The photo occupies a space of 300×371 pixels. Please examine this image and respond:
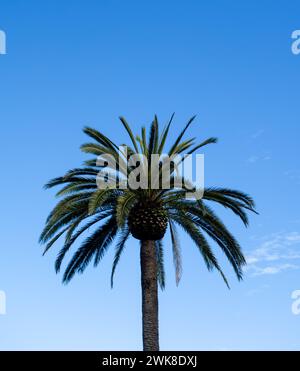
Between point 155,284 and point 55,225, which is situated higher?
point 55,225

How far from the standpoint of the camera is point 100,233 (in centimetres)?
2428

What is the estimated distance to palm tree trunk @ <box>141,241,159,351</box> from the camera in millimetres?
22328

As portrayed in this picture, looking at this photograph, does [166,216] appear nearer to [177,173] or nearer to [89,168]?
[177,173]

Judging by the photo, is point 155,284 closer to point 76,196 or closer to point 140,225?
point 140,225

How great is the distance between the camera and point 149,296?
22797 mm

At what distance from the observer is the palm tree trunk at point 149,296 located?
22328 millimetres
